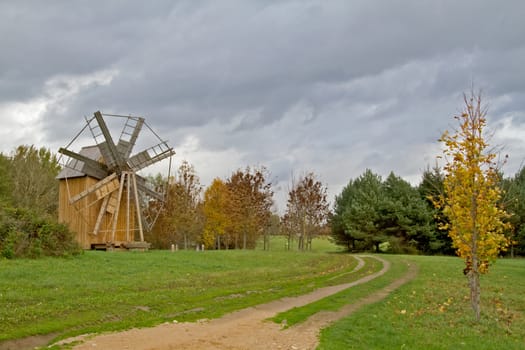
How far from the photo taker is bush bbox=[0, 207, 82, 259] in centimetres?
2583

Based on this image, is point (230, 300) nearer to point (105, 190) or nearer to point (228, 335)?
point (228, 335)

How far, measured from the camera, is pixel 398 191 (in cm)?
6019

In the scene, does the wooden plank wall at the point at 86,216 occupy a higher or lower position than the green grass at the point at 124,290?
higher

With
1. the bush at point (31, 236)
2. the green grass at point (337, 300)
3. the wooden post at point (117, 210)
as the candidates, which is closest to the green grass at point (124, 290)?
the bush at point (31, 236)

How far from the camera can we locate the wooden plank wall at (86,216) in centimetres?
4062

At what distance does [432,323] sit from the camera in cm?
1298

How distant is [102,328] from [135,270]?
1288cm

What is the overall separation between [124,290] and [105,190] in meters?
24.1

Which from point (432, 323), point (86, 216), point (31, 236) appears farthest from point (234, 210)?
point (432, 323)

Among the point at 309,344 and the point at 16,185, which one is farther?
the point at 16,185

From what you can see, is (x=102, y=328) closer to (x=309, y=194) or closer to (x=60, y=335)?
(x=60, y=335)

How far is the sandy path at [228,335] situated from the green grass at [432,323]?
601 mm

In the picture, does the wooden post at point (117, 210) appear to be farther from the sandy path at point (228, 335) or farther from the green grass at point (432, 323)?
the sandy path at point (228, 335)

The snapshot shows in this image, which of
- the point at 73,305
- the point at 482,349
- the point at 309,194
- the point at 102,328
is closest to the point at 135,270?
the point at 73,305
